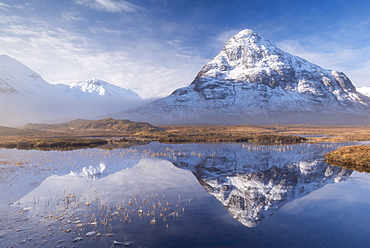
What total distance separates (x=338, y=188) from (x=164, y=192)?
15422 millimetres

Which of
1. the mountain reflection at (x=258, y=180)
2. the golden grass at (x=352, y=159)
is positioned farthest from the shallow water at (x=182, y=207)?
the golden grass at (x=352, y=159)

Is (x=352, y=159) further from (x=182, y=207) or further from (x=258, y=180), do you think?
(x=182, y=207)

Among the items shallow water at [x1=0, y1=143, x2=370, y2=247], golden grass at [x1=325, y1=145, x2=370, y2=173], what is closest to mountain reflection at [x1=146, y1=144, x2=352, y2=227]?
shallow water at [x1=0, y1=143, x2=370, y2=247]

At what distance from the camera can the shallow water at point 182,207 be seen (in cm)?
1138

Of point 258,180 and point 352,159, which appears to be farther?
point 352,159

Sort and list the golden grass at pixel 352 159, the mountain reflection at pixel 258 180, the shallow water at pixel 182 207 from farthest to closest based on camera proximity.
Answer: the golden grass at pixel 352 159 < the mountain reflection at pixel 258 180 < the shallow water at pixel 182 207

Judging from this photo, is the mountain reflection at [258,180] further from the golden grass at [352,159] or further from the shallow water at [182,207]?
the golden grass at [352,159]

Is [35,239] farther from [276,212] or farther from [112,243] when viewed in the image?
[276,212]

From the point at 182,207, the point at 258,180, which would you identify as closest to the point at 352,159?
the point at 258,180

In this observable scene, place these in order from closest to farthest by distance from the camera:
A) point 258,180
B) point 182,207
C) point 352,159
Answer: point 182,207
point 258,180
point 352,159

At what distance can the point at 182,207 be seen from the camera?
15.7 metres

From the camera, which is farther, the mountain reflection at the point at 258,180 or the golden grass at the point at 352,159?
the golden grass at the point at 352,159

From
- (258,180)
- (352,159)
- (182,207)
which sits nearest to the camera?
(182,207)

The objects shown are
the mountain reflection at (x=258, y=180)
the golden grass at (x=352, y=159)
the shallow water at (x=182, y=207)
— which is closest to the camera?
the shallow water at (x=182, y=207)
